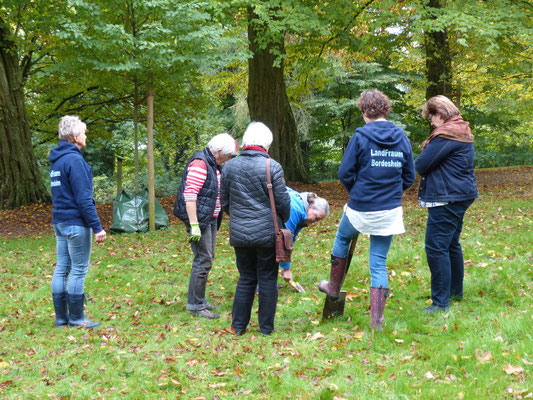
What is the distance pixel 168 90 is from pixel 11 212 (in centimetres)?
538

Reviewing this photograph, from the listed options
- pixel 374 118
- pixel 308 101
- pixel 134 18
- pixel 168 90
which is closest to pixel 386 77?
pixel 308 101

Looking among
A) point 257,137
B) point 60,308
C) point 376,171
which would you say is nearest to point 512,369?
point 376,171

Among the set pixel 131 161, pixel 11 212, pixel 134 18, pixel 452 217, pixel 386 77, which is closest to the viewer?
pixel 452 217

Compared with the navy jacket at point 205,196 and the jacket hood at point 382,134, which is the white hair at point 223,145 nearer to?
the navy jacket at point 205,196

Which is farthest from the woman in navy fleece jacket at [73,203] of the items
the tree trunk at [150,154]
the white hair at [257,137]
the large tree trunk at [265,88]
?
the large tree trunk at [265,88]

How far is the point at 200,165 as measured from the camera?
474cm

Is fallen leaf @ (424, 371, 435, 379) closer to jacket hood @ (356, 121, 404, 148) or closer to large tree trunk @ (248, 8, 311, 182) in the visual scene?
jacket hood @ (356, 121, 404, 148)

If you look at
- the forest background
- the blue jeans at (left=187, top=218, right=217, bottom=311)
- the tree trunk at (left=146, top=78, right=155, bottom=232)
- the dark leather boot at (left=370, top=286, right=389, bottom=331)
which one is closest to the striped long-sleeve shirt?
the blue jeans at (left=187, top=218, right=217, bottom=311)

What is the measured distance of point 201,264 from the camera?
16.5 ft

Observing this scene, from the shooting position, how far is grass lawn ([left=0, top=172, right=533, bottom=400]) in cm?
328

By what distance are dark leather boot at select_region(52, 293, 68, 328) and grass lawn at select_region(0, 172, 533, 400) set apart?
0.14 metres

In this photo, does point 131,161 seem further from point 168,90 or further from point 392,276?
point 392,276

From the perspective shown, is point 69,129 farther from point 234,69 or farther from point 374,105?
point 234,69

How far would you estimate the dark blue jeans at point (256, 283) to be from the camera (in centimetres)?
412
